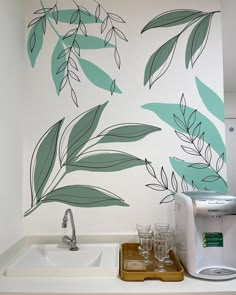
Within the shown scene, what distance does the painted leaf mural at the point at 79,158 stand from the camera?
1677 millimetres

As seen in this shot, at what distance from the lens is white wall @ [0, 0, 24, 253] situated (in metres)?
1.38

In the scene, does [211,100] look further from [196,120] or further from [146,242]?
[146,242]

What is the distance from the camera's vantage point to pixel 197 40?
5.71 feet

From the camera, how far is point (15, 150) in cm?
155

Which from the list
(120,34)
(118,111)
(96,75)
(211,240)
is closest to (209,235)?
(211,240)

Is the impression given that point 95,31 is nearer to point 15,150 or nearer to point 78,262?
point 15,150

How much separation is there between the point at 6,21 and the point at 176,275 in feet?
5.40

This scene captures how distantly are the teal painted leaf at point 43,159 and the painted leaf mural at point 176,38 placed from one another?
29.1 inches

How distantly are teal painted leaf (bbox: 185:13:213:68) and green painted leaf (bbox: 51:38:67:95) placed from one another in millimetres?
863

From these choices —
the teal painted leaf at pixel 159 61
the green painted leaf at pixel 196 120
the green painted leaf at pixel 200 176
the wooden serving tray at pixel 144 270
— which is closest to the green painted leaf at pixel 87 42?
the teal painted leaf at pixel 159 61

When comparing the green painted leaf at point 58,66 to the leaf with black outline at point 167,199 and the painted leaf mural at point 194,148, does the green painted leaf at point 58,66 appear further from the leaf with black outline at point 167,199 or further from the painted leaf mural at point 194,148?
the leaf with black outline at point 167,199

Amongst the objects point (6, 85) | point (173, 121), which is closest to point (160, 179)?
point (173, 121)

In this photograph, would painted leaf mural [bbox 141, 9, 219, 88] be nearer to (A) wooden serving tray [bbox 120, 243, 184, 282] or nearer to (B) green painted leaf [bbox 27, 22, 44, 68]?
(B) green painted leaf [bbox 27, 22, 44, 68]

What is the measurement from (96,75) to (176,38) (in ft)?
2.03
